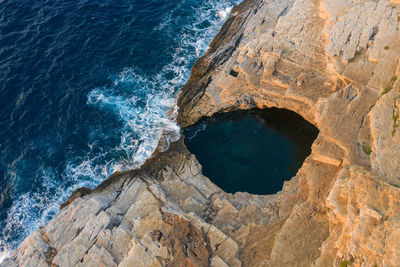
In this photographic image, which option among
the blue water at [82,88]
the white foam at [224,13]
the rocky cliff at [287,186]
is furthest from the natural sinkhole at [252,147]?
the white foam at [224,13]

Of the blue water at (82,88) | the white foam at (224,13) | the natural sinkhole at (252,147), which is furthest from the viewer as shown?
the white foam at (224,13)

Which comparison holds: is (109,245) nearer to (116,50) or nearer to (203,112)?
(203,112)

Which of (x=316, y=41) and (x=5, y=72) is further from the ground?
(x=316, y=41)

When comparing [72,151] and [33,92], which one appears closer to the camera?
[72,151]

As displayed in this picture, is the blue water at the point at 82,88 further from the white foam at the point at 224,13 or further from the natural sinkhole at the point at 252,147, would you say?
the natural sinkhole at the point at 252,147

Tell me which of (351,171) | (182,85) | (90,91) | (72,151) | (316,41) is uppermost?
(316,41)

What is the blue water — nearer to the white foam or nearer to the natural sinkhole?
the white foam

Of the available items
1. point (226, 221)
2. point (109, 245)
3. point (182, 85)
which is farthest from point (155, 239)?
point (182, 85)
